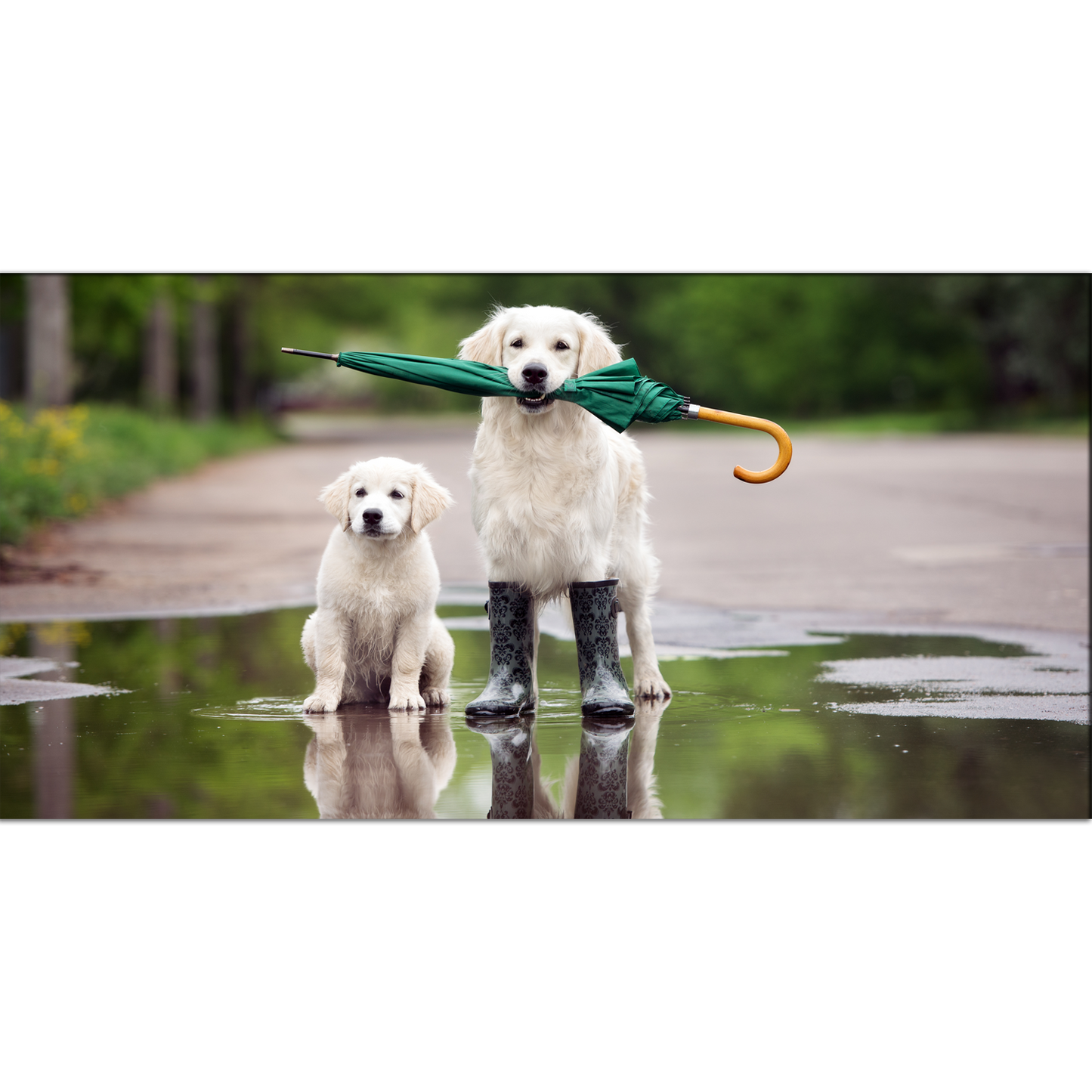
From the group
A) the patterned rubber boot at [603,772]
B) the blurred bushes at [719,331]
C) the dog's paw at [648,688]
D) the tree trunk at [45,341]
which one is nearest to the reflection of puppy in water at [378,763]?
the patterned rubber boot at [603,772]

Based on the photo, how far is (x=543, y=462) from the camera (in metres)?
6.60

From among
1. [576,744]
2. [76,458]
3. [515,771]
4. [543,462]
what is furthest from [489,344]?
[76,458]

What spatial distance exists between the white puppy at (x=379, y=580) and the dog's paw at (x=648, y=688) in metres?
1.09

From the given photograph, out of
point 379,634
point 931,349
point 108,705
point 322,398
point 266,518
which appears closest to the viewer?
point 379,634

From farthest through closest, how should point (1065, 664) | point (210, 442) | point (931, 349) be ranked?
1. point (931, 349)
2. point (210, 442)
3. point (1065, 664)

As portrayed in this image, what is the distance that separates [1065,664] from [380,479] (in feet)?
14.1

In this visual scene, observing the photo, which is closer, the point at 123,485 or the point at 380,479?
the point at 380,479

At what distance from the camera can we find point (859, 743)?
6.47m

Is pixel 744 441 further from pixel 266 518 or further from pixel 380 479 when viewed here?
pixel 380 479

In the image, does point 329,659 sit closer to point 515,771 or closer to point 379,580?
point 379,580

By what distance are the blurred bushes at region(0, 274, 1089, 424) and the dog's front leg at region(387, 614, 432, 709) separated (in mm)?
19548

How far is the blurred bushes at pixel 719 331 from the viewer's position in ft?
147

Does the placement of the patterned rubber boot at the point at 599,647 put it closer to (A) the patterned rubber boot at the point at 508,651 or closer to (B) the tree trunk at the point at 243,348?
(A) the patterned rubber boot at the point at 508,651

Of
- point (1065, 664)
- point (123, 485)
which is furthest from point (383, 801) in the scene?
point (123, 485)
